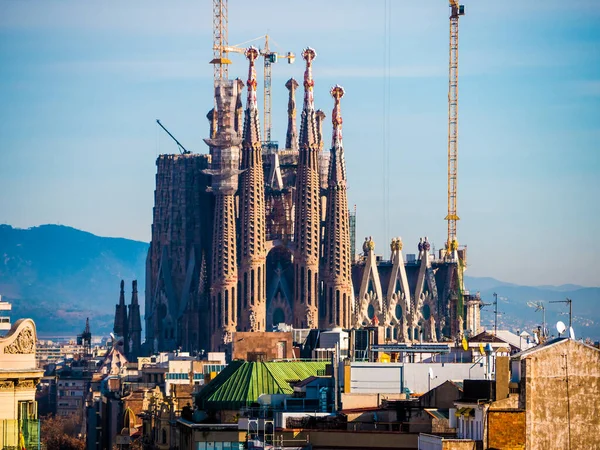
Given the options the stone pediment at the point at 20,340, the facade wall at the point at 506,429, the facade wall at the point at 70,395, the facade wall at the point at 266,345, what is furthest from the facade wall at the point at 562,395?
the facade wall at the point at 70,395

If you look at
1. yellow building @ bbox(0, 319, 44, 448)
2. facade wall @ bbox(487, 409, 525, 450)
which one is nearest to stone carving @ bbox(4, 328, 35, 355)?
yellow building @ bbox(0, 319, 44, 448)

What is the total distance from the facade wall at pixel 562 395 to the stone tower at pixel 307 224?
15138 centimetres

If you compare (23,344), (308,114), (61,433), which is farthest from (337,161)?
(23,344)

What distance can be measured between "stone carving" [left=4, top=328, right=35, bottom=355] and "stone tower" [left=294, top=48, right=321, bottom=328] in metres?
148

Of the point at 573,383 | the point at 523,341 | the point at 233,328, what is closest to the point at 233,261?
the point at 233,328

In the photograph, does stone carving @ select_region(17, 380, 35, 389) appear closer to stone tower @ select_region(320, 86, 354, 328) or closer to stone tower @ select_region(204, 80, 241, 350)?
stone tower @ select_region(204, 80, 241, 350)

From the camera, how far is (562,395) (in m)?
41.0

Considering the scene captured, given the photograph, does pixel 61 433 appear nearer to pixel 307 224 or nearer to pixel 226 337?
pixel 226 337

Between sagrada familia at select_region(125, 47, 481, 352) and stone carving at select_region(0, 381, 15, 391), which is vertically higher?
sagrada familia at select_region(125, 47, 481, 352)

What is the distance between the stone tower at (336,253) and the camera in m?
195

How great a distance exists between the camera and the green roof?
221 ft

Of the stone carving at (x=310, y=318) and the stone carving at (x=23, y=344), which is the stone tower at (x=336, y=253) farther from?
the stone carving at (x=23, y=344)

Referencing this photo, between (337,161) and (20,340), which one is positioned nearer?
(20,340)

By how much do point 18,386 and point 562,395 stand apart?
10944 millimetres
